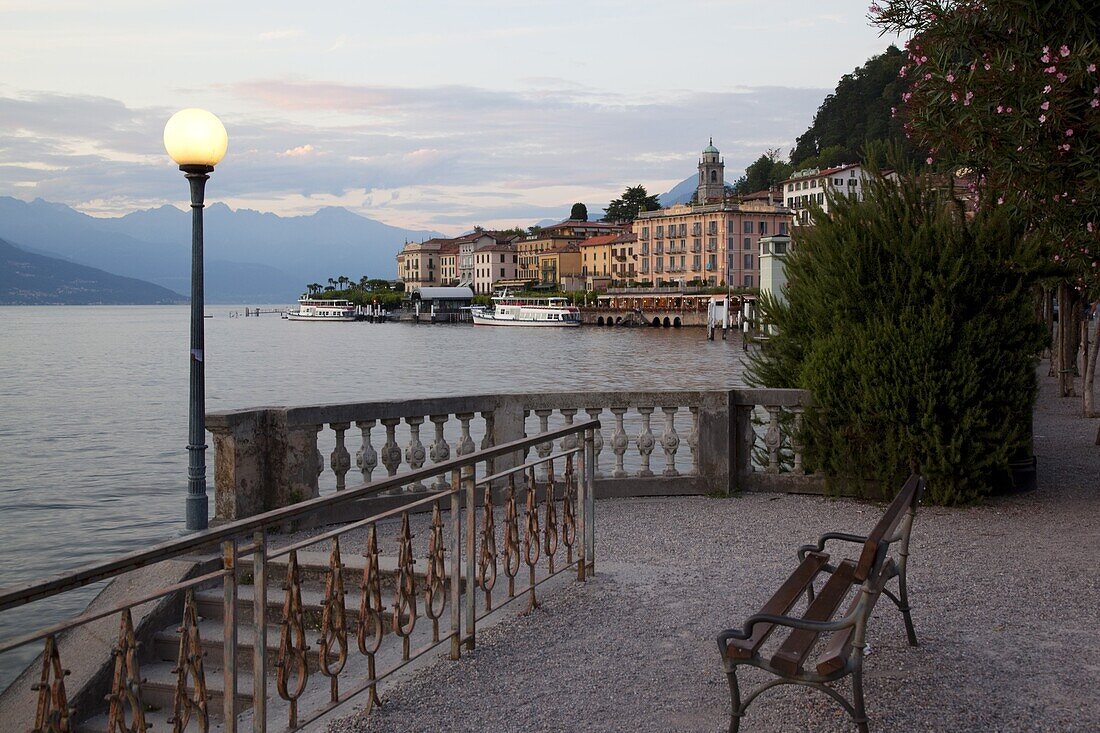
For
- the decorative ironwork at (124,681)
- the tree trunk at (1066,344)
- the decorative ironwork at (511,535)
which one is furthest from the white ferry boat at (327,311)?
the decorative ironwork at (124,681)

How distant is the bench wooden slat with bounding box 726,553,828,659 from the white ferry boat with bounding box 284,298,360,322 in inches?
7252

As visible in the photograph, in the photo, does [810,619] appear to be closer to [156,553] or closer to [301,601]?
[301,601]

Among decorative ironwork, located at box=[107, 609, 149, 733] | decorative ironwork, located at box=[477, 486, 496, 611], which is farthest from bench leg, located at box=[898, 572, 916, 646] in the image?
decorative ironwork, located at box=[107, 609, 149, 733]

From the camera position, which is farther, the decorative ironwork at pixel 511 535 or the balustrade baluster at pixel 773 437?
the balustrade baluster at pixel 773 437

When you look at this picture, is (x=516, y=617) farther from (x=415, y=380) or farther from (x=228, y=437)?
(x=415, y=380)

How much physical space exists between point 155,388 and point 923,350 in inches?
1833

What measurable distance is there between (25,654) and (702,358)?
61.4m

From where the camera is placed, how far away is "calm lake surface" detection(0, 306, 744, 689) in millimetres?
17219

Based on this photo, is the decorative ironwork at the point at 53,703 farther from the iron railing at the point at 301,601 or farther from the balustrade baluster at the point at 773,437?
the balustrade baluster at the point at 773,437

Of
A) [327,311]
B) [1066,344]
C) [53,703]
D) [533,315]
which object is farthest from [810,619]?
[327,311]

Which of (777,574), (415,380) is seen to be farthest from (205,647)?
(415,380)

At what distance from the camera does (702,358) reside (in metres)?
69.7

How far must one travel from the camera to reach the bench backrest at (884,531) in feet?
14.3

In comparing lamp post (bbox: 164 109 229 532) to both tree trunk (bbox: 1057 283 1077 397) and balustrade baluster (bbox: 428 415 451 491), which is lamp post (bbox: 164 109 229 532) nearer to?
balustrade baluster (bbox: 428 415 451 491)
